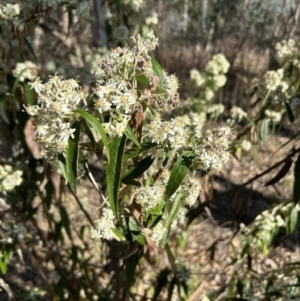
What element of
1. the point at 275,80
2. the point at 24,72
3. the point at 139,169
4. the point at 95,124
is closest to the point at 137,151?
the point at 139,169

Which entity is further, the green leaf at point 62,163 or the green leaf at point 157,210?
the green leaf at point 157,210

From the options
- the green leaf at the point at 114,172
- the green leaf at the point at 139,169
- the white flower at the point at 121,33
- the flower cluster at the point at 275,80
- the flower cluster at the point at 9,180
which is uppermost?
the white flower at the point at 121,33

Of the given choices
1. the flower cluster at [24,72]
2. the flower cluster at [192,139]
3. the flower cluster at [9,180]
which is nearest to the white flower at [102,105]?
the flower cluster at [192,139]

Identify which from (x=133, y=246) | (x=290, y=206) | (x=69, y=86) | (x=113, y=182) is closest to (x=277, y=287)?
(x=290, y=206)

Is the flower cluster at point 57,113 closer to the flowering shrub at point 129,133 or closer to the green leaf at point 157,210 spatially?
the flowering shrub at point 129,133

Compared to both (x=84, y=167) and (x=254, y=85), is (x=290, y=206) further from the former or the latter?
(x=84, y=167)

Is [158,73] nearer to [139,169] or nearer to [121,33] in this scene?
[139,169]

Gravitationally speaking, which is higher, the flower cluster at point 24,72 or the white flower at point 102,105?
the flower cluster at point 24,72
